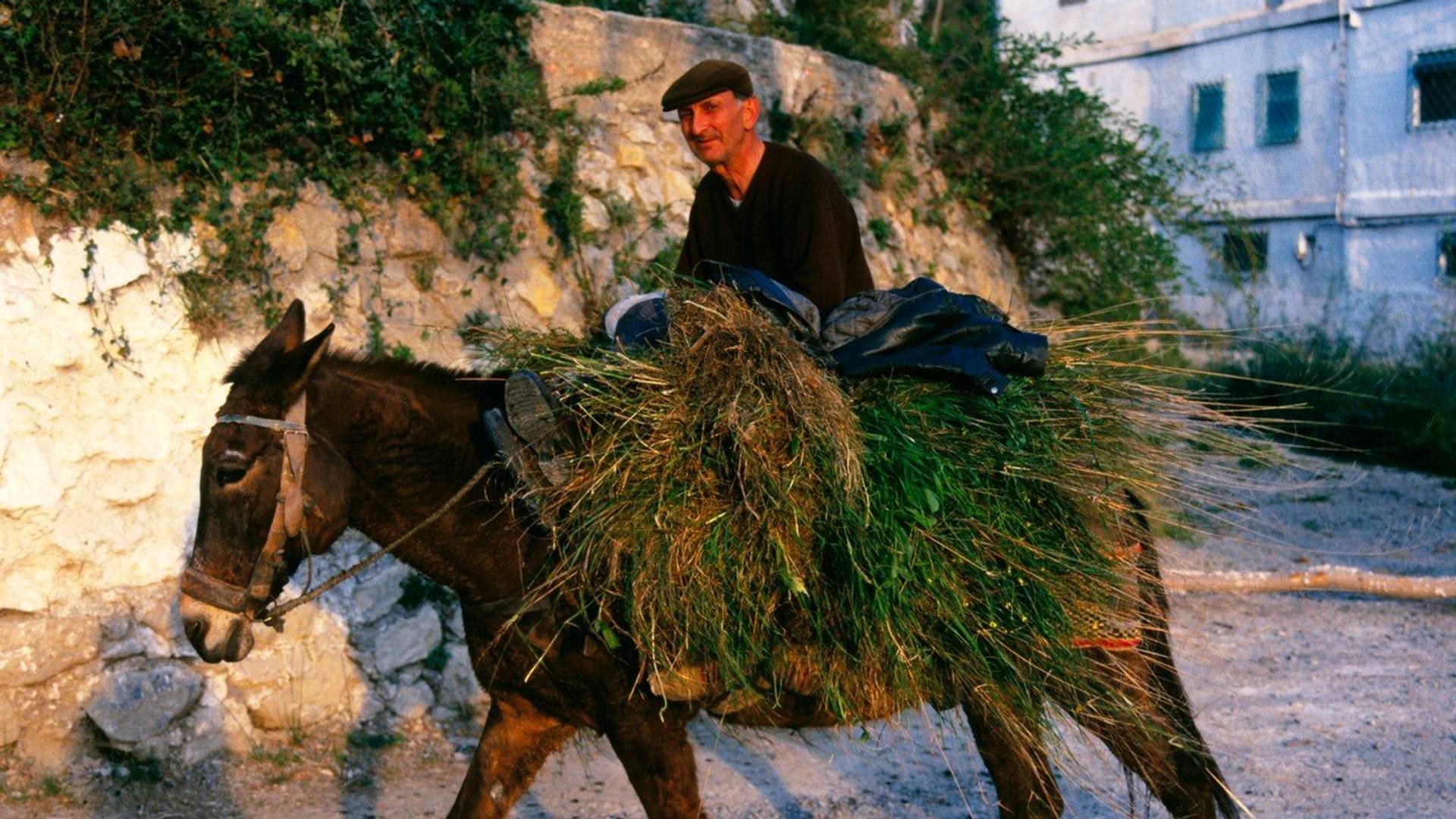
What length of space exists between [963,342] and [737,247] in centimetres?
97

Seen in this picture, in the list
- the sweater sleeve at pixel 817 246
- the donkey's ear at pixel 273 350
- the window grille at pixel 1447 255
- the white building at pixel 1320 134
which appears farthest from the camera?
the white building at pixel 1320 134

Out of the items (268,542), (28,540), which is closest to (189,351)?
(28,540)

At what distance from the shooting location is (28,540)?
5191 millimetres

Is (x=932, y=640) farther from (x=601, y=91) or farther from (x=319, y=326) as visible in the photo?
(x=601, y=91)

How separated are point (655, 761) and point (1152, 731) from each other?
1552 millimetres

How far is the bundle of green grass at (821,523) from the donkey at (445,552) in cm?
20

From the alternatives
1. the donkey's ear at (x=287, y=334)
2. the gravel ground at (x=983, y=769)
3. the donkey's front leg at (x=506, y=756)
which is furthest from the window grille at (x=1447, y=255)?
the donkey's ear at (x=287, y=334)

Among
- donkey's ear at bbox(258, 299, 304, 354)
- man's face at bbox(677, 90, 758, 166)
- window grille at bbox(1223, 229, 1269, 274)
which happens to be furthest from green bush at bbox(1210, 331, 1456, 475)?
donkey's ear at bbox(258, 299, 304, 354)

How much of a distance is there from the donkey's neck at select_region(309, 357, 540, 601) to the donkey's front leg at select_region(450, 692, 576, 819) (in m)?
0.41

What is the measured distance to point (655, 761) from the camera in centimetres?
356

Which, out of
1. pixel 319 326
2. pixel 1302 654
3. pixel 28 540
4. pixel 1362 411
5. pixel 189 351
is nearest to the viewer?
pixel 28 540

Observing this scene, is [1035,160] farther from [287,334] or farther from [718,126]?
[287,334]

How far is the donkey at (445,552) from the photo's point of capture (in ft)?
10.6

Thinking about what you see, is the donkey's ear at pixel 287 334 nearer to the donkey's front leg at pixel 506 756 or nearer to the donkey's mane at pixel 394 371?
the donkey's mane at pixel 394 371
